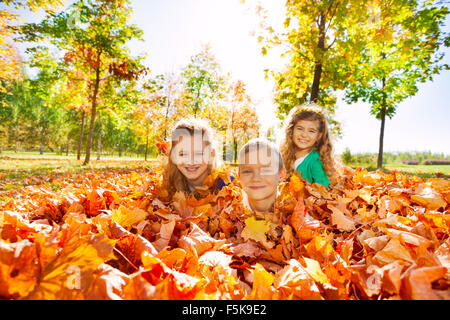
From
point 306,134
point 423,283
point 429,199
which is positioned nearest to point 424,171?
point 306,134

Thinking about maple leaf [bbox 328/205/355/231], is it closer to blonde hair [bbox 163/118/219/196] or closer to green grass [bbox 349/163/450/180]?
blonde hair [bbox 163/118/219/196]

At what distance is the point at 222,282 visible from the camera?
757 millimetres

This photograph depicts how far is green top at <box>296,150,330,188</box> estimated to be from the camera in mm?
2766

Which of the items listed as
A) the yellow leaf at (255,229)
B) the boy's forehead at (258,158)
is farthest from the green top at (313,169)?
the yellow leaf at (255,229)

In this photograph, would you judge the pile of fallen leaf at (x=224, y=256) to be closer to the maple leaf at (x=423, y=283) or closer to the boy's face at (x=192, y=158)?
the maple leaf at (x=423, y=283)

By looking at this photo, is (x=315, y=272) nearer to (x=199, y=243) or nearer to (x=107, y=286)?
(x=199, y=243)

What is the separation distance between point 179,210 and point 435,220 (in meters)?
1.52

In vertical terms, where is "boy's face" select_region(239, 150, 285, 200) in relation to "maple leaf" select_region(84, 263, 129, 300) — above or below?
above

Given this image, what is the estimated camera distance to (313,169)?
2869 mm

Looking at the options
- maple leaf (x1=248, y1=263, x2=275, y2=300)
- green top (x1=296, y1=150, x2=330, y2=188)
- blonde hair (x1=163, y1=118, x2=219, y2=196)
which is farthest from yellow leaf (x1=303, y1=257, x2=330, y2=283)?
green top (x1=296, y1=150, x2=330, y2=188)

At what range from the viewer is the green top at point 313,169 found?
277cm

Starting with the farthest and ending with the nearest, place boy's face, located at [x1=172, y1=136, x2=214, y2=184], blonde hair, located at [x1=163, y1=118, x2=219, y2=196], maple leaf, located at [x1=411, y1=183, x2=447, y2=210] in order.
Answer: blonde hair, located at [x1=163, y1=118, x2=219, y2=196] < boy's face, located at [x1=172, y1=136, x2=214, y2=184] < maple leaf, located at [x1=411, y1=183, x2=447, y2=210]

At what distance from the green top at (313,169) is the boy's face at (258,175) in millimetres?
1211

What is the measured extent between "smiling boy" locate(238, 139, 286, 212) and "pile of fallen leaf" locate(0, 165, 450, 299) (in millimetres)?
156
